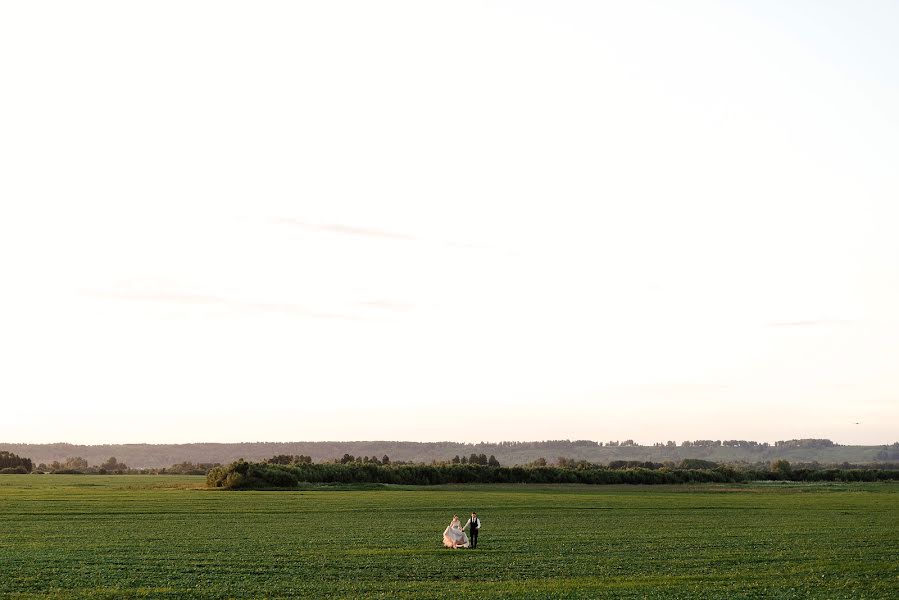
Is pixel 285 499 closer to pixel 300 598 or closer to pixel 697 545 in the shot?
pixel 697 545

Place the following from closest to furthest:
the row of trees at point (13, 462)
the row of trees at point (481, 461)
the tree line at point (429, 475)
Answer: the tree line at point (429, 475) → the row of trees at point (481, 461) → the row of trees at point (13, 462)

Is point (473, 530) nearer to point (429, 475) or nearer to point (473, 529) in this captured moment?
point (473, 529)

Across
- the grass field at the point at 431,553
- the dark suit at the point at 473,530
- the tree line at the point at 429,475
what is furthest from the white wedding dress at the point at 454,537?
the tree line at the point at 429,475

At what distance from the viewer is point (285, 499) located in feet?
255

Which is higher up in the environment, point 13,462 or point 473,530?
point 13,462

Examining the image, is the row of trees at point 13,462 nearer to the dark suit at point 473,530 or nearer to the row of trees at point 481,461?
the row of trees at point 481,461

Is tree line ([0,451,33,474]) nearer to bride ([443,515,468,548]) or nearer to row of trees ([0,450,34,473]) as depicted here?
row of trees ([0,450,34,473])

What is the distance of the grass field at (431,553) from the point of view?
1106 inches

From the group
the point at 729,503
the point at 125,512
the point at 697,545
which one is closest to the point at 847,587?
the point at 697,545

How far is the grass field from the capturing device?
28094 millimetres

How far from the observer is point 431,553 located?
121 ft

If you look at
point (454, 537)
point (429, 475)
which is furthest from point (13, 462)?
point (454, 537)

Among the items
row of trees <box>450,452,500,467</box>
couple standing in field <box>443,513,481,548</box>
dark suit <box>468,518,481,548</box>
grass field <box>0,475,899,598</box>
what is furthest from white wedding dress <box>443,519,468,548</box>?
row of trees <box>450,452,500,467</box>

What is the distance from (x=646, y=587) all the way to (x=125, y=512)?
4094 centimetres
